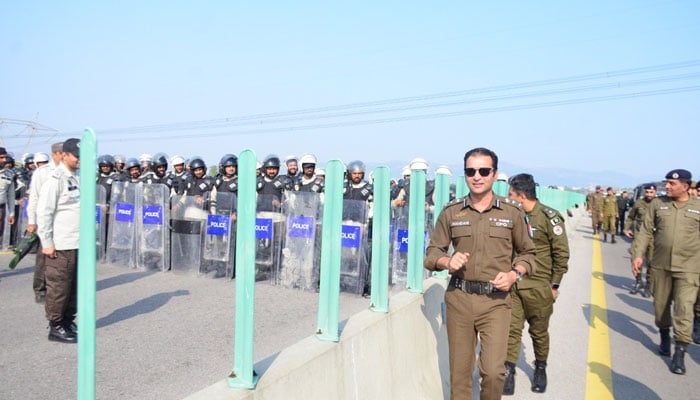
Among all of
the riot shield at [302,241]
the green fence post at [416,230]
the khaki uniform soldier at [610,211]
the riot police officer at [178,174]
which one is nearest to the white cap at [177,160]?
the riot police officer at [178,174]

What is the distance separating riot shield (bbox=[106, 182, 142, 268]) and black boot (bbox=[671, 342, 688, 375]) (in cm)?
895

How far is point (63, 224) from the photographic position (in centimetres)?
554

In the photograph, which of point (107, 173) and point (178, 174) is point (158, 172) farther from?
point (107, 173)

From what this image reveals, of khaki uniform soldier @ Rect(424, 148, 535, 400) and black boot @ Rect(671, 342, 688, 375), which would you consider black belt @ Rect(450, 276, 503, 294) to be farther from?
black boot @ Rect(671, 342, 688, 375)

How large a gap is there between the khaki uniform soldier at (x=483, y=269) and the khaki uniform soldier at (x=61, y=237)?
3.79 meters

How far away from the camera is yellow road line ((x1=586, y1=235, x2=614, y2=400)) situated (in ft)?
17.4

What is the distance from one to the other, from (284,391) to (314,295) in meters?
6.03

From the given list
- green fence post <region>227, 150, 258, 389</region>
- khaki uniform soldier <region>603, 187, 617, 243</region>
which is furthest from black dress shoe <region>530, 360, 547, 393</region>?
khaki uniform soldier <region>603, 187, 617, 243</region>

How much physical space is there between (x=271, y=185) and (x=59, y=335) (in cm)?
483

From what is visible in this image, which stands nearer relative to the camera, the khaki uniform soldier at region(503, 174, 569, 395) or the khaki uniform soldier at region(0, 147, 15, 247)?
the khaki uniform soldier at region(503, 174, 569, 395)

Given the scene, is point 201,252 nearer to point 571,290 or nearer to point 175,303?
point 175,303

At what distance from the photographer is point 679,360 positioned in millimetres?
6012

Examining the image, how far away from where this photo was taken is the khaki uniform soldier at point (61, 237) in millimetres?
5363

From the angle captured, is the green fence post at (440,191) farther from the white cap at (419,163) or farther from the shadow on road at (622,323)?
the white cap at (419,163)
